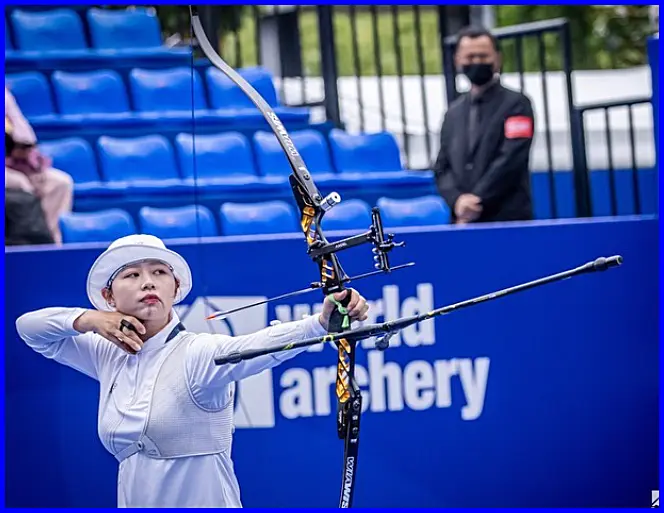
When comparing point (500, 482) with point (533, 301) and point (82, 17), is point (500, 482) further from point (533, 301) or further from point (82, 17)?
point (82, 17)

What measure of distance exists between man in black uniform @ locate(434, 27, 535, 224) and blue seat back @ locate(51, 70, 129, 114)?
1.65 metres

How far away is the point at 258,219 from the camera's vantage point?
16.6ft

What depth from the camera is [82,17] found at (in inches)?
270

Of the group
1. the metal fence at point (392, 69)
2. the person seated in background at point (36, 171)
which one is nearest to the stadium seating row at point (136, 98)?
the metal fence at point (392, 69)

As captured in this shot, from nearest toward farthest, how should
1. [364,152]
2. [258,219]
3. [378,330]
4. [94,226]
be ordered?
[378,330]
[94,226]
[258,219]
[364,152]

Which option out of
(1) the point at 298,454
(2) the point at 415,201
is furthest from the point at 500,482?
(2) the point at 415,201

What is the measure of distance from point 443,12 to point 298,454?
292 centimetres

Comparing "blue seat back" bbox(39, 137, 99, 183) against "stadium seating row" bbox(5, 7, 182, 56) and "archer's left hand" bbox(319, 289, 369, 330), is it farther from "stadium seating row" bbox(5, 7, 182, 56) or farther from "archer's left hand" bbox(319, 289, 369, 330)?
"archer's left hand" bbox(319, 289, 369, 330)

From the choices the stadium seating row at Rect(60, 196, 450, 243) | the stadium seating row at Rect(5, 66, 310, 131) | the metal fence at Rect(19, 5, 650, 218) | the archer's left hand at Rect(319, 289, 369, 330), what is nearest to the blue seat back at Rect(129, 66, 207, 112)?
the stadium seating row at Rect(5, 66, 310, 131)

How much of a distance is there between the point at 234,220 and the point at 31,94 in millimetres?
1565

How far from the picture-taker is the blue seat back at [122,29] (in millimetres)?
6785

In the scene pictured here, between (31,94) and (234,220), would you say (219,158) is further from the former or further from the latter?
(31,94)

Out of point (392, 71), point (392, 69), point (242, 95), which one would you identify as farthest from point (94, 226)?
point (392, 69)

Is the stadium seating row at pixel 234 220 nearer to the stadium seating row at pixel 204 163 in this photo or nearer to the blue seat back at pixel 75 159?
the stadium seating row at pixel 204 163
